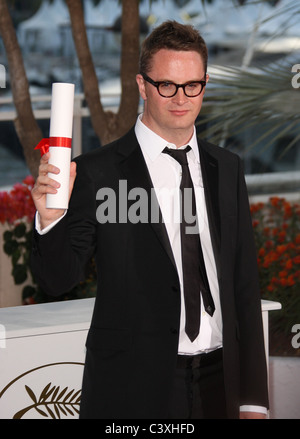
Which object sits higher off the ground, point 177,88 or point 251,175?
point 251,175

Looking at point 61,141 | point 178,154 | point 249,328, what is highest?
point 178,154

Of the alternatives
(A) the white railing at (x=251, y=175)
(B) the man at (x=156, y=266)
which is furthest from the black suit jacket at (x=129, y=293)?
(A) the white railing at (x=251, y=175)

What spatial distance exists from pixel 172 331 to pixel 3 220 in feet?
11.8

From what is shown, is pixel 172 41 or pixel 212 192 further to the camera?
pixel 212 192

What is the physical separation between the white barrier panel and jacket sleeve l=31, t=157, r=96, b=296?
100 centimetres

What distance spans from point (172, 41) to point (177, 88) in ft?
0.43

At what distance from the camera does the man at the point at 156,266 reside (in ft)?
6.73

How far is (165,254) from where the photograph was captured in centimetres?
205

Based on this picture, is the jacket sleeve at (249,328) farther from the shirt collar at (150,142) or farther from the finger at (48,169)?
the finger at (48,169)

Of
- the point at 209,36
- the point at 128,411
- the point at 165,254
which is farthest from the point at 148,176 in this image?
the point at 209,36

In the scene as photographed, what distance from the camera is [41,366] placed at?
2986 mm

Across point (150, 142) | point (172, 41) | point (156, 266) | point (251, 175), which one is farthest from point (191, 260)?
point (251, 175)

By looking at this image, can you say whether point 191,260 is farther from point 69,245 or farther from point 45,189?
point 45,189
